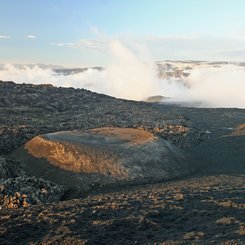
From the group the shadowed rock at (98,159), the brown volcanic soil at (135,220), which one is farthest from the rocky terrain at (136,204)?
the shadowed rock at (98,159)

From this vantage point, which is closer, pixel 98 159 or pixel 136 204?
pixel 136 204

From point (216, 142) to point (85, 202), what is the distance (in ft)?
61.6

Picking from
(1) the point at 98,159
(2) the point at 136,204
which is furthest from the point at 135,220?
(1) the point at 98,159

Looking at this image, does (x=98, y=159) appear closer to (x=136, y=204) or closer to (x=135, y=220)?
(x=136, y=204)

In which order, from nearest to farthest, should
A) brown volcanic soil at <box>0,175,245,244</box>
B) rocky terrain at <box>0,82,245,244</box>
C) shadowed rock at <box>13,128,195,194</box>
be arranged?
brown volcanic soil at <box>0,175,245,244</box> < rocky terrain at <box>0,82,245,244</box> < shadowed rock at <box>13,128,195,194</box>

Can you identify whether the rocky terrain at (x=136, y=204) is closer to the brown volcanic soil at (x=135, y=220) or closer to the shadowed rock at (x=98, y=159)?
the brown volcanic soil at (x=135, y=220)

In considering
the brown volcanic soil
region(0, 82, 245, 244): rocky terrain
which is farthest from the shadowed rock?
the brown volcanic soil

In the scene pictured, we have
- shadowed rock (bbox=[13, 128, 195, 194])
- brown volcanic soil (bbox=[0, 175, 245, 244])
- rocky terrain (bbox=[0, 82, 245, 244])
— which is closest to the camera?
brown volcanic soil (bbox=[0, 175, 245, 244])

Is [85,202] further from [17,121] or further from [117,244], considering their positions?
[17,121]

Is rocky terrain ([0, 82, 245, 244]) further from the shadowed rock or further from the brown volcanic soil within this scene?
the shadowed rock

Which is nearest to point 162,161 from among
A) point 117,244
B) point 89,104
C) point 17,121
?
point 117,244

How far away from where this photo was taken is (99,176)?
2158 centimetres

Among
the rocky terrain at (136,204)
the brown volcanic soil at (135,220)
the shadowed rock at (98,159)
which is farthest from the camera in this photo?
the shadowed rock at (98,159)

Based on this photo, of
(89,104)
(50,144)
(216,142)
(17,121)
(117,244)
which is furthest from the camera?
(89,104)
